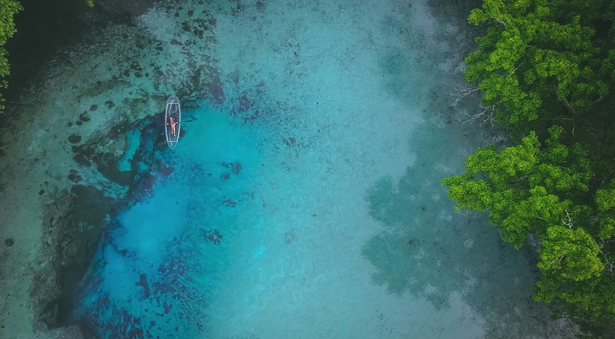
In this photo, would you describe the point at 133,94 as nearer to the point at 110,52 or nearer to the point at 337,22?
the point at 110,52

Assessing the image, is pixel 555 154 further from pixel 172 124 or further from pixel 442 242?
pixel 172 124

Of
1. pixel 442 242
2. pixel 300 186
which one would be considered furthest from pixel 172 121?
pixel 442 242

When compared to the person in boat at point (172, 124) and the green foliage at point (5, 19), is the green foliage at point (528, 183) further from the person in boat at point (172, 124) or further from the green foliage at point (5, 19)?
the green foliage at point (5, 19)

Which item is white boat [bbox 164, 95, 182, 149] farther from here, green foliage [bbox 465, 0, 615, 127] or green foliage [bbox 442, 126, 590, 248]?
green foliage [bbox 465, 0, 615, 127]

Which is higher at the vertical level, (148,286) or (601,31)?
(601,31)

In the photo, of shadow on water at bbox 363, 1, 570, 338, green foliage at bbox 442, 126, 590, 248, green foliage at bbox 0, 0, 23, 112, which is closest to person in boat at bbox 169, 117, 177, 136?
green foliage at bbox 0, 0, 23, 112

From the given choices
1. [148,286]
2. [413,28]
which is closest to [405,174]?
[413,28]

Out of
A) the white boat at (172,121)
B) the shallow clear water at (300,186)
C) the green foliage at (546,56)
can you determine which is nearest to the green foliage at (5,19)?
the shallow clear water at (300,186)
